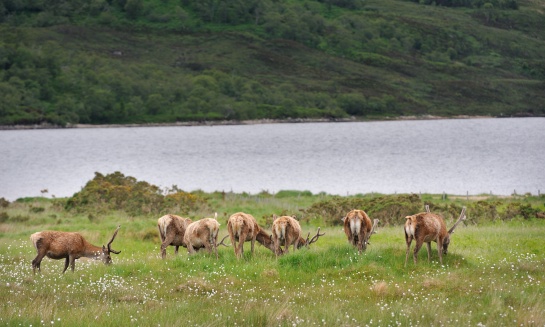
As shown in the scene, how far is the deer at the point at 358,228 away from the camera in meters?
19.6

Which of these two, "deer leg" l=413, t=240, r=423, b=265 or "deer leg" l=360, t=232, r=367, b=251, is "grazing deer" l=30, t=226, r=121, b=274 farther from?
"deer leg" l=413, t=240, r=423, b=265

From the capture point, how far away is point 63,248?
61.5ft

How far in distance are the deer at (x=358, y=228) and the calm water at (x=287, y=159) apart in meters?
47.5

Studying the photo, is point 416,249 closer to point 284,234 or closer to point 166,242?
point 284,234

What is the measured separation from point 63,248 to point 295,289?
635cm

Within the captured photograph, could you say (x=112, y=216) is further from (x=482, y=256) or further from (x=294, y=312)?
(x=294, y=312)

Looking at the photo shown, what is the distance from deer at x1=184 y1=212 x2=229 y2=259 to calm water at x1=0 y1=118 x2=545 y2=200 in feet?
154

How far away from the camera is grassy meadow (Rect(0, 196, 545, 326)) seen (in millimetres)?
12977

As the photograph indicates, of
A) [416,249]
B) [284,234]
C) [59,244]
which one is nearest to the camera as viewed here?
[416,249]

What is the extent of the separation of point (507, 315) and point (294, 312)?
3.92 m

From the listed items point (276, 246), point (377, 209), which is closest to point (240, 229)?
point (276, 246)

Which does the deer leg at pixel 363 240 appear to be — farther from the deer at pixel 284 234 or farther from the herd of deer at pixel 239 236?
the deer at pixel 284 234

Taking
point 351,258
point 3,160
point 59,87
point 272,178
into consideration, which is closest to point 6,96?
point 59,87

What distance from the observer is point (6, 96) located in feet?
587
